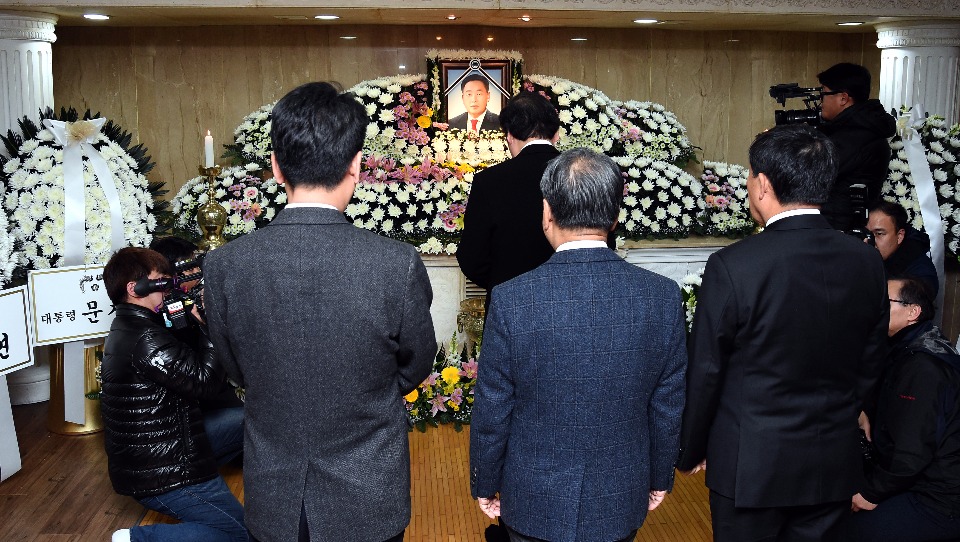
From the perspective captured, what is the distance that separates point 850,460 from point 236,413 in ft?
8.36

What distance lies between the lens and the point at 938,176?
5793 mm

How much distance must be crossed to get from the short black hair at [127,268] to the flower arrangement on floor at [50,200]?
1.18 metres

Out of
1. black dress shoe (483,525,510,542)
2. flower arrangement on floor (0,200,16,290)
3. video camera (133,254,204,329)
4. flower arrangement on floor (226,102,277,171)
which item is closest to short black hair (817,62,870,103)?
black dress shoe (483,525,510,542)

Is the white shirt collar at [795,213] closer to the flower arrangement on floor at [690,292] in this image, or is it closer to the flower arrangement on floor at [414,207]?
the flower arrangement on floor at [690,292]

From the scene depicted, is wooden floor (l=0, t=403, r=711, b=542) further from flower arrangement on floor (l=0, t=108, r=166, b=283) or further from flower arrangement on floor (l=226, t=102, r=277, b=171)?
flower arrangement on floor (l=226, t=102, r=277, b=171)

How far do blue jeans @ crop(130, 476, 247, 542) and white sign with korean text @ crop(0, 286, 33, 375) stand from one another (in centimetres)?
122

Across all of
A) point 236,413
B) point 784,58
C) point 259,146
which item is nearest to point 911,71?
point 784,58

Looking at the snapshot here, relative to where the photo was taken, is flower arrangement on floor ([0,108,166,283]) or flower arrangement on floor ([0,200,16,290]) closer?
flower arrangement on floor ([0,200,16,290])

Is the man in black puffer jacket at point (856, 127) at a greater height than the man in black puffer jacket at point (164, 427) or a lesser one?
greater

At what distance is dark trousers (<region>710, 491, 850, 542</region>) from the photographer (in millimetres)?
2438

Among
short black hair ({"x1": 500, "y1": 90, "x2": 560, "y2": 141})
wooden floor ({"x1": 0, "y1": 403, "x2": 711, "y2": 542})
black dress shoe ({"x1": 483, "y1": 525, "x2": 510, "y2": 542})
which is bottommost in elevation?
wooden floor ({"x1": 0, "y1": 403, "x2": 711, "y2": 542})

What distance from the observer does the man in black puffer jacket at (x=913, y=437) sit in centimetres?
288

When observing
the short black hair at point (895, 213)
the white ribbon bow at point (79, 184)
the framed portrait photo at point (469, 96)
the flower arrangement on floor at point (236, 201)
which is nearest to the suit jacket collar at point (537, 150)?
the short black hair at point (895, 213)

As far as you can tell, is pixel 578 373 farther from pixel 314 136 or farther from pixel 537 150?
pixel 537 150
